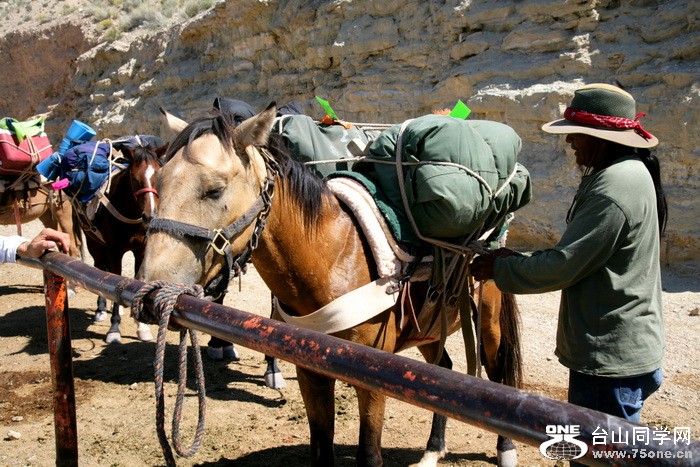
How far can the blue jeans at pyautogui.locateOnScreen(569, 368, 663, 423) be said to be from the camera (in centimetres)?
226

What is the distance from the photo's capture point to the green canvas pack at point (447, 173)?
2770mm

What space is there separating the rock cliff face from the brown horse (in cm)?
549

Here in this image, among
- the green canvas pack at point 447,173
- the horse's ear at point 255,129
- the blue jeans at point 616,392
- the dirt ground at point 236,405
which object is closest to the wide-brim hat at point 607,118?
the green canvas pack at point 447,173

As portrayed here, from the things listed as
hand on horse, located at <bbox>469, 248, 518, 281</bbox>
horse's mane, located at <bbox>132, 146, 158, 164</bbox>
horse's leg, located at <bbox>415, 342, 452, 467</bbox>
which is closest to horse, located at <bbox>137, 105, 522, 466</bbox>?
hand on horse, located at <bbox>469, 248, 518, 281</bbox>

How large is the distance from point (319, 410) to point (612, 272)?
1.61 meters

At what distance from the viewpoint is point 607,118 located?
229 cm

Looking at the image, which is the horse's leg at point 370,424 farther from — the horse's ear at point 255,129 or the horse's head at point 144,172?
the horse's head at point 144,172

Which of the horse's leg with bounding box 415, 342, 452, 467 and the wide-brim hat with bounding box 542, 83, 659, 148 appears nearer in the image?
the wide-brim hat with bounding box 542, 83, 659, 148

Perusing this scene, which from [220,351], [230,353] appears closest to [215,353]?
[220,351]

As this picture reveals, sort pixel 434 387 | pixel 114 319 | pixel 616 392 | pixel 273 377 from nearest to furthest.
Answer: pixel 434 387 < pixel 616 392 < pixel 273 377 < pixel 114 319

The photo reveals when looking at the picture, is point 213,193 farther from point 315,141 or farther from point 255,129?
point 315,141

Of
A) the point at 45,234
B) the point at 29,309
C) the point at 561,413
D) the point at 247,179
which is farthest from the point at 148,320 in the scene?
the point at 29,309

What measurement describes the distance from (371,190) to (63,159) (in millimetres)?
5358

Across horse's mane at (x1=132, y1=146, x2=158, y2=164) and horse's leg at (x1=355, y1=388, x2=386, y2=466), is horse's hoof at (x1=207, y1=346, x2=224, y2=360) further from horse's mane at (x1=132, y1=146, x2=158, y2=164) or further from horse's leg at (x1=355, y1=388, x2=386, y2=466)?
horse's leg at (x1=355, y1=388, x2=386, y2=466)
